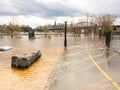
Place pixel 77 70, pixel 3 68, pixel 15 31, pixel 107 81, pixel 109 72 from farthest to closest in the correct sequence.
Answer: pixel 15 31
pixel 3 68
pixel 77 70
pixel 109 72
pixel 107 81

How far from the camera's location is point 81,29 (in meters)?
106

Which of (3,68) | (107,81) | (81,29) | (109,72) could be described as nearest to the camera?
(107,81)

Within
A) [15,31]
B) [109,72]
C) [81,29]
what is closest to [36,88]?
[109,72]

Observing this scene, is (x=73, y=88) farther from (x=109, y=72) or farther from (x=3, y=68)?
(x=3, y=68)

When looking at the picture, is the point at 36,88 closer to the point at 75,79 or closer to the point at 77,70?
the point at 75,79

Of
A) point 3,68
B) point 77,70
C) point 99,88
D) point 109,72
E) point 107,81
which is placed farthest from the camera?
point 3,68

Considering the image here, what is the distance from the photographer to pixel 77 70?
49.8ft

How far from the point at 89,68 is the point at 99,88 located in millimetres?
5057

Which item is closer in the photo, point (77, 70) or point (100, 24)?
point (77, 70)

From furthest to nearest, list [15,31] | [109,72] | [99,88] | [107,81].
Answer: [15,31]
[109,72]
[107,81]
[99,88]

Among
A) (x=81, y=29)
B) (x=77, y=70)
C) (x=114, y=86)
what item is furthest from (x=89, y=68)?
(x=81, y=29)

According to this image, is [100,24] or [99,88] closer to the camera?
[99,88]

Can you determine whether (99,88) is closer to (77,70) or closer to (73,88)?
(73,88)

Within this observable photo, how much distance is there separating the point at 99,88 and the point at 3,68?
24.5 feet
